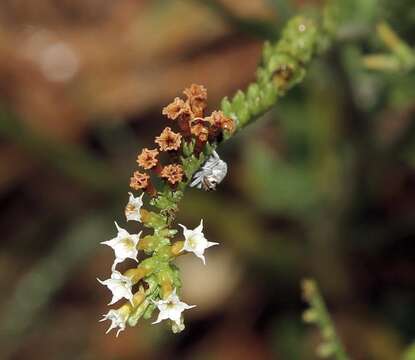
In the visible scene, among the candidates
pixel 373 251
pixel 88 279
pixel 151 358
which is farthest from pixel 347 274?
pixel 88 279

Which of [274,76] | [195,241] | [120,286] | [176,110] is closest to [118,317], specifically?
[120,286]

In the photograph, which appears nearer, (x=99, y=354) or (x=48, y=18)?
(x=99, y=354)

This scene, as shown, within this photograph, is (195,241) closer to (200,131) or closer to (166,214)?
(166,214)

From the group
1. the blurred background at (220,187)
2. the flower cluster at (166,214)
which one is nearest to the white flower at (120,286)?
the flower cluster at (166,214)

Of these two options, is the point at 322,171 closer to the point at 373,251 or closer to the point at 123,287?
the point at 373,251

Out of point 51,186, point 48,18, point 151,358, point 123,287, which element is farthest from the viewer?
point 48,18

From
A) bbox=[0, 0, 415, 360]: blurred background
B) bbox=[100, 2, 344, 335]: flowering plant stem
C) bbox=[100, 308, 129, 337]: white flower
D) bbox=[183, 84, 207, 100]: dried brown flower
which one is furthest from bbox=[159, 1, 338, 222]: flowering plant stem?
bbox=[0, 0, 415, 360]: blurred background

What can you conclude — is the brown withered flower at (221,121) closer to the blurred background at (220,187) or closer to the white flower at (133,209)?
the white flower at (133,209)
